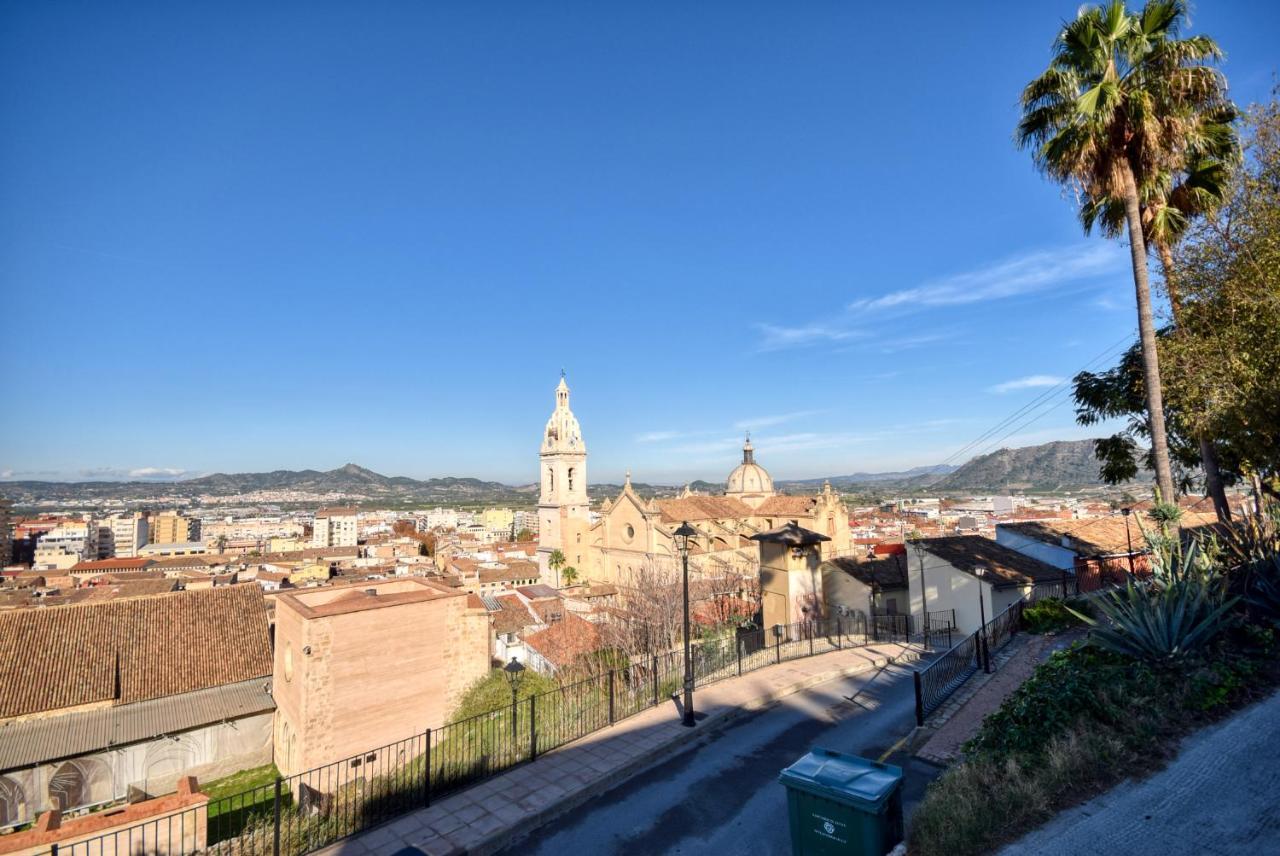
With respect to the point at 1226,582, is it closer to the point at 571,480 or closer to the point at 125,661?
the point at 125,661

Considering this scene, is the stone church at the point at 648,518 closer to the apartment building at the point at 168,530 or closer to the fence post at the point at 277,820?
the fence post at the point at 277,820

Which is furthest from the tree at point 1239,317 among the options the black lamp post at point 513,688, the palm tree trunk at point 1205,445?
the black lamp post at point 513,688

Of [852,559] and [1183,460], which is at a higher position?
[1183,460]

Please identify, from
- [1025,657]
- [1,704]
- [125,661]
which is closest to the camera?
[1025,657]

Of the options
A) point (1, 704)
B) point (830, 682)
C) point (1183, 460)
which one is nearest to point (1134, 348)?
point (1183, 460)

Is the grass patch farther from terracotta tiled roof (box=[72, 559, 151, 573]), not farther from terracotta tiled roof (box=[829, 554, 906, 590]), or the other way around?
terracotta tiled roof (box=[72, 559, 151, 573])

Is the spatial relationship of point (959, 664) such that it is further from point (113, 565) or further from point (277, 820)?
point (113, 565)

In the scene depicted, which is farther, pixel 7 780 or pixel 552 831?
pixel 7 780

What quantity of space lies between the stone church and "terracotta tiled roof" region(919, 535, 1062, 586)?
14722mm

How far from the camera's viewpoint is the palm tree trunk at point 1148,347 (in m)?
11.4

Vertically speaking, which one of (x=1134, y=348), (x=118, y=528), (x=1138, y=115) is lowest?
(x=118, y=528)

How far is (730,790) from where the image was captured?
8.67 metres

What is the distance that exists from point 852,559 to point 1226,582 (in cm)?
2137

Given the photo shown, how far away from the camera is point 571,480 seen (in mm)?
63594
